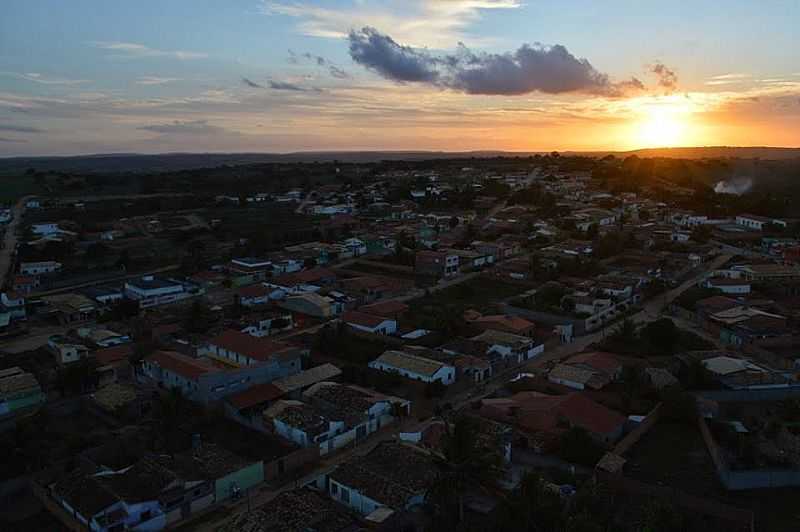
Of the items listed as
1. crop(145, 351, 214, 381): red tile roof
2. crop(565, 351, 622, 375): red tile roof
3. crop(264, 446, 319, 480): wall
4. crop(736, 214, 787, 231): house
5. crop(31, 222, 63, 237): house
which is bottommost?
crop(264, 446, 319, 480): wall

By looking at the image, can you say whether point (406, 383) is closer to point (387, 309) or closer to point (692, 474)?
point (387, 309)

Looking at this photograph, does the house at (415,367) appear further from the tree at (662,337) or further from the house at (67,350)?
the house at (67,350)

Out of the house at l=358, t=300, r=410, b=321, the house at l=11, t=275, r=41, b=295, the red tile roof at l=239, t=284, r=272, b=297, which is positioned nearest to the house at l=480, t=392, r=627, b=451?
the house at l=358, t=300, r=410, b=321

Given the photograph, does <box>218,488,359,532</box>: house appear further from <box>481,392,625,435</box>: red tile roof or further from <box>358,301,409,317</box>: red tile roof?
<box>358,301,409,317</box>: red tile roof

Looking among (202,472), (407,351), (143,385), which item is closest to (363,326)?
(407,351)

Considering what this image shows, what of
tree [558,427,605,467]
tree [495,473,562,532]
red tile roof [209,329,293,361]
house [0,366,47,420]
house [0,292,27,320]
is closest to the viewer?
tree [495,473,562,532]

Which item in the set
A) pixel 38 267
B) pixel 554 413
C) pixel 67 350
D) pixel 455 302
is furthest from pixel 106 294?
pixel 554 413
